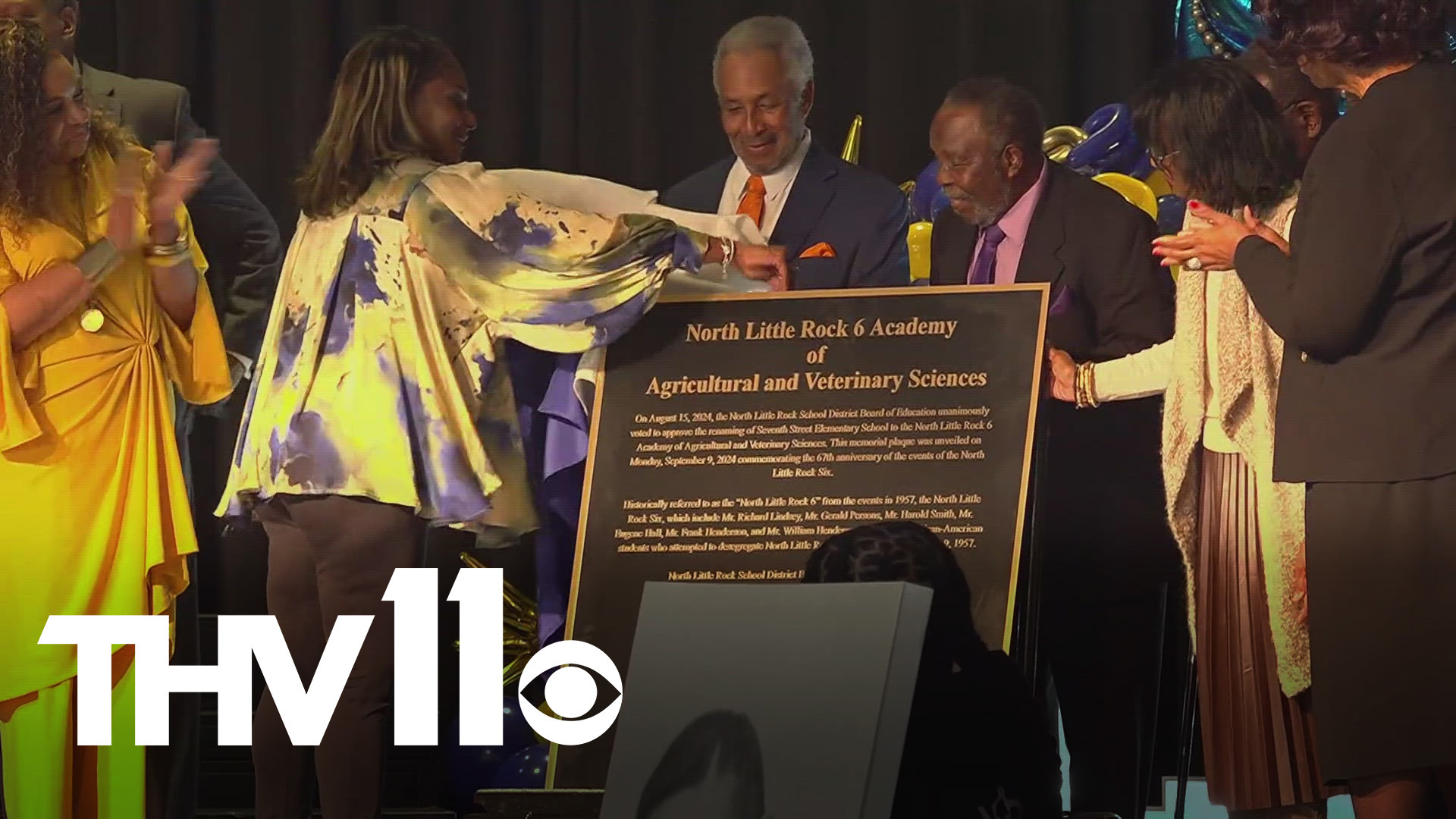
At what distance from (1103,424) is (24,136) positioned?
242 cm

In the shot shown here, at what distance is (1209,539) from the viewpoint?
327cm

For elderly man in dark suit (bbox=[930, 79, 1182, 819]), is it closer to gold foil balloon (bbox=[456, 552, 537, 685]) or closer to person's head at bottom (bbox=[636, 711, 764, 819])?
person's head at bottom (bbox=[636, 711, 764, 819])

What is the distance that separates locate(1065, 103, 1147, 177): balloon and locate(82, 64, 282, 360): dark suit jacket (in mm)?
1768

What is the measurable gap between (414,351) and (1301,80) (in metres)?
1.92

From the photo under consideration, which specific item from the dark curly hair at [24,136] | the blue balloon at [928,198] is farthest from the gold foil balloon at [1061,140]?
the dark curly hair at [24,136]

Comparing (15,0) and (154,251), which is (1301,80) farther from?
(15,0)

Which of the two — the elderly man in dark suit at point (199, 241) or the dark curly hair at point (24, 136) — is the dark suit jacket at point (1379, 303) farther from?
the dark curly hair at point (24, 136)

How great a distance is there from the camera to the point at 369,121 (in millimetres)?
3643

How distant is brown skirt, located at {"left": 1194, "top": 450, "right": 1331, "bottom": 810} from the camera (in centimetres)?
318

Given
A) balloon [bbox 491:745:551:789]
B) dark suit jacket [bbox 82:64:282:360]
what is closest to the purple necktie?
balloon [bbox 491:745:551:789]

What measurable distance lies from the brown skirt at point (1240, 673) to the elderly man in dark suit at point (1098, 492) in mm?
90

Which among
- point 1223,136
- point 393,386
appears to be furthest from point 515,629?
point 1223,136

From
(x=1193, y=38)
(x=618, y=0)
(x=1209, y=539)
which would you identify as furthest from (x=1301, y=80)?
(x=618, y=0)

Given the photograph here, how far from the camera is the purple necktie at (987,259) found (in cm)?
344
